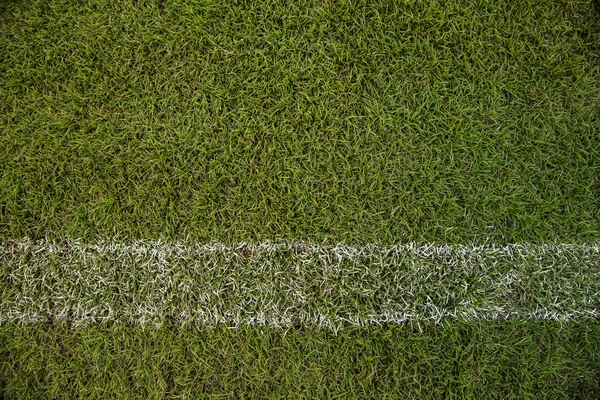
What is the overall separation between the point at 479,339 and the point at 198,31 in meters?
2.28

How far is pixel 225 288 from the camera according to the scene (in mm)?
1808

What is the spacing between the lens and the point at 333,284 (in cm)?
179

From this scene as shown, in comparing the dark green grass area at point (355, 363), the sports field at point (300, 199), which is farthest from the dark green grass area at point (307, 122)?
the dark green grass area at point (355, 363)

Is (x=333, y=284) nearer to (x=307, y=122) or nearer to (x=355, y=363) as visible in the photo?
(x=355, y=363)

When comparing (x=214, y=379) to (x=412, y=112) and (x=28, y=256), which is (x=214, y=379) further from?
(x=412, y=112)

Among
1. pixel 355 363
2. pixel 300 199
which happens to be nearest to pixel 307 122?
pixel 300 199

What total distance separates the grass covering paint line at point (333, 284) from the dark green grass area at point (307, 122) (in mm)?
98

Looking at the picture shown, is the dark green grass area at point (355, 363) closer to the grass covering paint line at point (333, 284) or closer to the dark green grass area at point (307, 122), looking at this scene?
the grass covering paint line at point (333, 284)

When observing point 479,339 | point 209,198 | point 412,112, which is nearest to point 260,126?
point 209,198

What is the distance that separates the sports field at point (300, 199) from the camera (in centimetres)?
179

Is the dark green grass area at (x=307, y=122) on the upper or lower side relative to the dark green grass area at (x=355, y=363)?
upper

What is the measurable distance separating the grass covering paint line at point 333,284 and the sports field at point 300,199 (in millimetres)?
11

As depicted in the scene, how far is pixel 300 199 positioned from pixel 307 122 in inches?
17.0

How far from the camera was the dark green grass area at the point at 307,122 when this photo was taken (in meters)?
1.83
